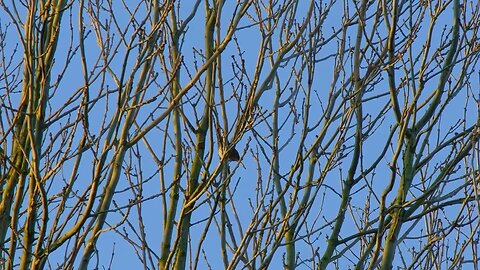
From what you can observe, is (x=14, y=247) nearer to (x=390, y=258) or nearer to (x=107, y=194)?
(x=107, y=194)

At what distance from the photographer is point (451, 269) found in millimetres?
4684

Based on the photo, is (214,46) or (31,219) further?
(214,46)

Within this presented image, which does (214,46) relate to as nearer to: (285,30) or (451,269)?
(285,30)

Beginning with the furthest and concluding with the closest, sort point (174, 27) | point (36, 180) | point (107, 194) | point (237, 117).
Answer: point (174, 27), point (237, 117), point (107, 194), point (36, 180)

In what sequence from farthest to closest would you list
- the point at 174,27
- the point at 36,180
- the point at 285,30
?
the point at 285,30
the point at 174,27
the point at 36,180

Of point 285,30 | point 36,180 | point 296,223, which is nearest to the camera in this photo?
point 36,180

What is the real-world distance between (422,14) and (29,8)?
6.60 feet

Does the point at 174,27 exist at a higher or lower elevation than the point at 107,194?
higher

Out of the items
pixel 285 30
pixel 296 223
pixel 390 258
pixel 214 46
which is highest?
pixel 285 30

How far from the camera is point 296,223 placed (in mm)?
4441

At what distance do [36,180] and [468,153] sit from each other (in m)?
2.01

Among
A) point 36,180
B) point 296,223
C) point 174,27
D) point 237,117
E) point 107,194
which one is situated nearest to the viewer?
point 36,180

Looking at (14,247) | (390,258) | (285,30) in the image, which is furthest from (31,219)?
(285,30)

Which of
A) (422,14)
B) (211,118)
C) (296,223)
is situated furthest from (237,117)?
(422,14)
